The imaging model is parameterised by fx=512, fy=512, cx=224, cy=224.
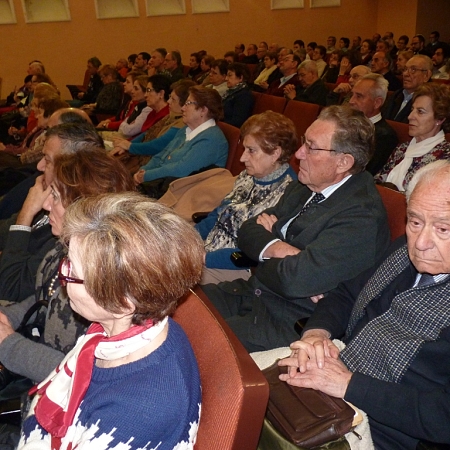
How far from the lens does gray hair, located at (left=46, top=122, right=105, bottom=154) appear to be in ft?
8.19

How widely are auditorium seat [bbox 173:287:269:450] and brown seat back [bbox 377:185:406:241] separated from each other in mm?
987

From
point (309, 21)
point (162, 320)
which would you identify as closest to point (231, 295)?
point (162, 320)

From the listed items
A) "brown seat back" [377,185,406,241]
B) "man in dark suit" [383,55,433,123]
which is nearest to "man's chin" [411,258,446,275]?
"brown seat back" [377,185,406,241]

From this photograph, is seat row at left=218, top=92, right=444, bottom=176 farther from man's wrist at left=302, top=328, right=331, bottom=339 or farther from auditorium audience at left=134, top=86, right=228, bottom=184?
man's wrist at left=302, top=328, right=331, bottom=339

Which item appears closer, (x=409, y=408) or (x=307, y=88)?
(x=409, y=408)

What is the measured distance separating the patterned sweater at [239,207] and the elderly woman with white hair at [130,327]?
1.39 metres

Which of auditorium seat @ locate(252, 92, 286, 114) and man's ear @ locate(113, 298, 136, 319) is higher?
man's ear @ locate(113, 298, 136, 319)

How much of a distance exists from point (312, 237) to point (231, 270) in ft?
2.15

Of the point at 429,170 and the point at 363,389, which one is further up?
the point at 429,170

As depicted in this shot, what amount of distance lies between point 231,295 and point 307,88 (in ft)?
15.7

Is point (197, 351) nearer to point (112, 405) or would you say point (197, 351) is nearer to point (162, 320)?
point (162, 320)

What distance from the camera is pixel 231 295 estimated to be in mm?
2232

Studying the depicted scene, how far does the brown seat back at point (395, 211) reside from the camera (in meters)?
1.91

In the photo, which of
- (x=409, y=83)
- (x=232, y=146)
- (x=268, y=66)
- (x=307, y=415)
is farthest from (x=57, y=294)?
(x=268, y=66)
